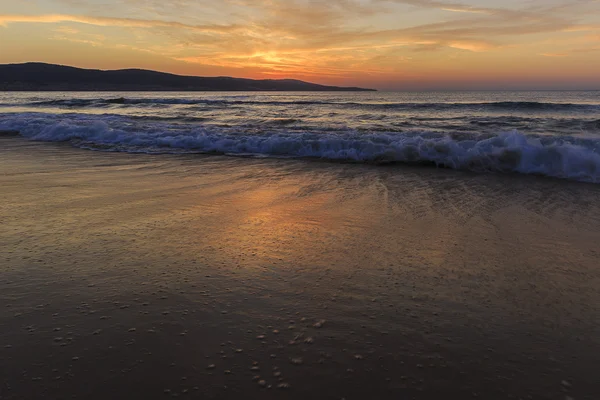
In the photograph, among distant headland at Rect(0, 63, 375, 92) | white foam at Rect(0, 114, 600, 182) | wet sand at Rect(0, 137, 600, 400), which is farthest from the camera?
distant headland at Rect(0, 63, 375, 92)

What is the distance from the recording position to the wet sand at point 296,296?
203 centimetres

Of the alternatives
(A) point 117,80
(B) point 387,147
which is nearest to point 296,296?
(B) point 387,147

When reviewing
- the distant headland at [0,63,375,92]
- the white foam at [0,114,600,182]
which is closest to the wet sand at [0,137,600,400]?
the white foam at [0,114,600,182]

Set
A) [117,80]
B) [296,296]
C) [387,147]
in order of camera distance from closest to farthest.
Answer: [296,296] → [387,147] → [117,80]

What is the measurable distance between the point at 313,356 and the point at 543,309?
159 cm

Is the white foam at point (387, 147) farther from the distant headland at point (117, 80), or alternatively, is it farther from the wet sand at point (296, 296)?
the distant headland at point (117, 80)

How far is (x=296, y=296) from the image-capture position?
2.82 metres

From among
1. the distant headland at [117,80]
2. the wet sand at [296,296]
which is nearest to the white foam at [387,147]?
the wet sand at [296,296]

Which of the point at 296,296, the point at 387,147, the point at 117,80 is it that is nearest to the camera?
the point at 296,296

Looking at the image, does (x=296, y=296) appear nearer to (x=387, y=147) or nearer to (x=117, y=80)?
(x=387, y=147)

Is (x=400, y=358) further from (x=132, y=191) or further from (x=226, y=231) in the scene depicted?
(x=132, y=191)

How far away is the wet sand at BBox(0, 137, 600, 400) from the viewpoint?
203cm

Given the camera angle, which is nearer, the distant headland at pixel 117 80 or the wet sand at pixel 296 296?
the wet sand at pixel 296 296

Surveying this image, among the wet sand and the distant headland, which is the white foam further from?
the distant headland
